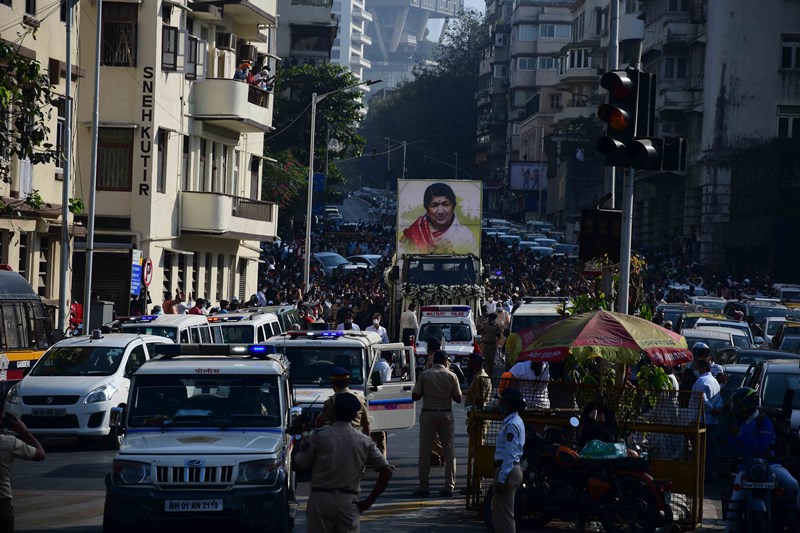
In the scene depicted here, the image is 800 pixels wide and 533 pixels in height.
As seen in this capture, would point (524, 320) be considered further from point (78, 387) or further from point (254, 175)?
point (254, 175)

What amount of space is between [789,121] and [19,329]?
51.2 m

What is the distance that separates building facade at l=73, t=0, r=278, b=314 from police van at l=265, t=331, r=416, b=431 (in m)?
21.6

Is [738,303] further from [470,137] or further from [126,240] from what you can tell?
[470,137]

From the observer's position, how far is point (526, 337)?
53.2 feet

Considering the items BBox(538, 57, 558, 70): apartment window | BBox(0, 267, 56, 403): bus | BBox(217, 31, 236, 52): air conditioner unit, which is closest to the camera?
BBox(0, 267, 56, 403): bus

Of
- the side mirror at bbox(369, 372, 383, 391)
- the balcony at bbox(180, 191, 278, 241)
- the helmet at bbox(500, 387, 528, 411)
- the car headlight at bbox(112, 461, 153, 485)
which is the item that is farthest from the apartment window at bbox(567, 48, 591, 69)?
the car headlight at bbox(112, 461, 153, 485)

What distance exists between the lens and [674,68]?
74.5 meters

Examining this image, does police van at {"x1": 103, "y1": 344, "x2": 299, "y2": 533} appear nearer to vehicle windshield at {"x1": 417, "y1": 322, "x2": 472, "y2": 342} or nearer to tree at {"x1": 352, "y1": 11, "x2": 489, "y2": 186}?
vehicle windshield at {"x1": 417, "y1": 322, "x2": 472, "y2": 342}

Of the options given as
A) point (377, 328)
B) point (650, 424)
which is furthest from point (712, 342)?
point (650, 424)

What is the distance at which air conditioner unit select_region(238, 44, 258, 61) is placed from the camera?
50.8 meters

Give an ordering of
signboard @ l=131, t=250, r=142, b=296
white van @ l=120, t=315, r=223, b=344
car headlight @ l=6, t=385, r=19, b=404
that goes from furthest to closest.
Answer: signboard @ l=131, t=250, r=142, b=296 < white van @ l=120, t=315, r=223, b=344 < car headlight @ l=6, t=385, r=19, b=404

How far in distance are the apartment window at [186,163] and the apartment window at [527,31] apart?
100 meters

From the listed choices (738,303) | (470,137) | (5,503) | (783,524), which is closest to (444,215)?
(738,303)

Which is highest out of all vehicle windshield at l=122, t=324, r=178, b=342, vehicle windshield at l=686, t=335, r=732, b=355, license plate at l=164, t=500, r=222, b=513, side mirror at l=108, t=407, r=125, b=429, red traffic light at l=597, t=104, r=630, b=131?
red traffic light at l=597, t=104, r=630, b=131
